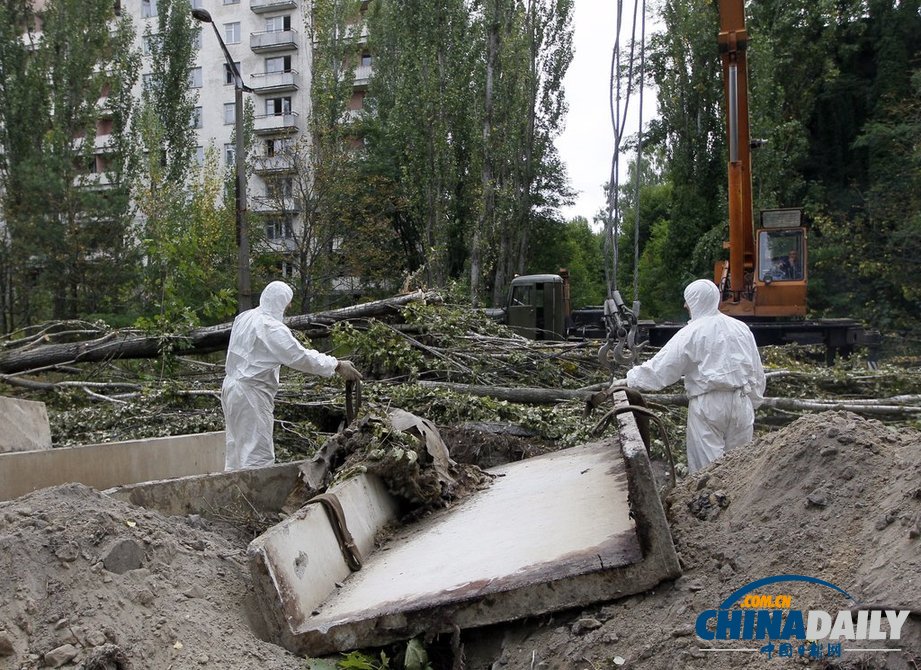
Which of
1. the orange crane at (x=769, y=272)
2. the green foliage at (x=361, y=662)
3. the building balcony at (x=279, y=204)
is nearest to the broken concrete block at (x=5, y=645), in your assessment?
the green foliage at (x=361, y=662)

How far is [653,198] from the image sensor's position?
1672 inches

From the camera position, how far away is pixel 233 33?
126 ft

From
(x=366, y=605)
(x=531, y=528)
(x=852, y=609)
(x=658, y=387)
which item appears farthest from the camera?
(x=658, y=387)

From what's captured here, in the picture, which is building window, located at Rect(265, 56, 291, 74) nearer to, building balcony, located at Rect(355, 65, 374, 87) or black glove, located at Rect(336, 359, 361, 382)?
building balcony, located at Rect(355, 65, 374, 87)

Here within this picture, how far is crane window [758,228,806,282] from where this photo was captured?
1448 centimetres

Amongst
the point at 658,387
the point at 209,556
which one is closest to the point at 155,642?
the point at 209,556

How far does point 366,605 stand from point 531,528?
76 centimetres

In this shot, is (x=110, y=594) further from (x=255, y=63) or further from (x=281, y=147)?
(x=255, y=63)

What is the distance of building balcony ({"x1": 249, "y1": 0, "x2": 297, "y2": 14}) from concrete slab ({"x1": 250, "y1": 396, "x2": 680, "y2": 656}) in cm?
3773

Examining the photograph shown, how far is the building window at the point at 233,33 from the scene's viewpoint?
3816cm

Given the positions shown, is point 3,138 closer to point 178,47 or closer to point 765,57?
point 178,47

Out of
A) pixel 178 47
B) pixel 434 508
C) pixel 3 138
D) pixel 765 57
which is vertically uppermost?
pixel 178 47

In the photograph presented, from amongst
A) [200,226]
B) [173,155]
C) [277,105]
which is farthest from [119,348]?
[277,105]

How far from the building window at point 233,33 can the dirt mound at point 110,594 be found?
3938 cm
